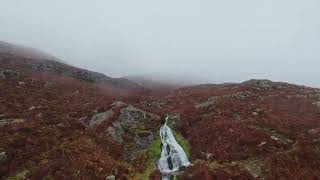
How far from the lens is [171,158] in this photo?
1248 inches

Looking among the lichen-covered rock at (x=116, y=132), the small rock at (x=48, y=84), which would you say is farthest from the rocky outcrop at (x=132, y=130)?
the small rock at (x=48, y=84)

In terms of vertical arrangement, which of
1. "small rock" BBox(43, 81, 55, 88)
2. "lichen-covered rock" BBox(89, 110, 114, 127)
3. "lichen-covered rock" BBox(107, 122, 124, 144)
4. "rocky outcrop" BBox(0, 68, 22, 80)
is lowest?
"lichen-covered rock" BBox(107, 122, 124, 144)

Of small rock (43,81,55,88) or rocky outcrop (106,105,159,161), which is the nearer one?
rocky outcrop (106,105,159,161)

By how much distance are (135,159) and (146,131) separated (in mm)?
6424

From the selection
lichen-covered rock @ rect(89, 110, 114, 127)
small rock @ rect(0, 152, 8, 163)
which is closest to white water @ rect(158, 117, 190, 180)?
lichen-covered rock @ rect(89, 110, 114, 127)

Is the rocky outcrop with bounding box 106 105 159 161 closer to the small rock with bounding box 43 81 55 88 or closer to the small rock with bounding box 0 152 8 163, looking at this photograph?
the small rock with bounding box 0 152 8 163

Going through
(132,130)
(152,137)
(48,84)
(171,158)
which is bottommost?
(171,158)

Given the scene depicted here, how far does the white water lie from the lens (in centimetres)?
2981

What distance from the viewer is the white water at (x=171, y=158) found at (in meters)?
29.8

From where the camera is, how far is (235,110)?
41781 mm

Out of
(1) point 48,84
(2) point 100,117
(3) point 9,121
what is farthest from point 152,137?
(1) point 48,84

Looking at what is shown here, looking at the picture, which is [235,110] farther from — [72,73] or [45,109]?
[72,73]

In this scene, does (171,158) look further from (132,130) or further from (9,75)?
(9,75)

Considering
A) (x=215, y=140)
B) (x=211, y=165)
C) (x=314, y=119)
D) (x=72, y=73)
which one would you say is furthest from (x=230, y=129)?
(x=72, y=73)
